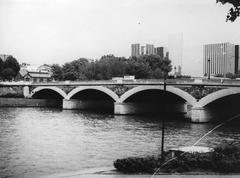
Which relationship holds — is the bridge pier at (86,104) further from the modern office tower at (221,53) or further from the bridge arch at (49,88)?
the modern office tower at (221,53)

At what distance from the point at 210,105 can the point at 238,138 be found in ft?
40.1

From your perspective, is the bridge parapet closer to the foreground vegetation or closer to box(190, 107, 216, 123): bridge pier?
box(190, 107, 216, 123): bridge pier

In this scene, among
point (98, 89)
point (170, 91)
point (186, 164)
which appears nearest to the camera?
point (186, 164)

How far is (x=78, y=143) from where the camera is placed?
27266mm

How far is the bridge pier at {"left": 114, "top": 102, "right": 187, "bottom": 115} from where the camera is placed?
2098 inches

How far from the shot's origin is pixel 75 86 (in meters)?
64.4

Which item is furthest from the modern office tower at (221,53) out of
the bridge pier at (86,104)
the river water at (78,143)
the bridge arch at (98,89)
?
the river water at (78,143)

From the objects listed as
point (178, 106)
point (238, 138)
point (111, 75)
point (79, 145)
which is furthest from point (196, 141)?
point (111, 75)

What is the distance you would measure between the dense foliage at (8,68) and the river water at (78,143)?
59917 mm

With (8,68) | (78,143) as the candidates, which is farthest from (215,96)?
(8,68)

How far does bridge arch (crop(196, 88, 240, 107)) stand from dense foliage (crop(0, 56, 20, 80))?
65.2m

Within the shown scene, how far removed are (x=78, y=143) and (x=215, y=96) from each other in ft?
58.8

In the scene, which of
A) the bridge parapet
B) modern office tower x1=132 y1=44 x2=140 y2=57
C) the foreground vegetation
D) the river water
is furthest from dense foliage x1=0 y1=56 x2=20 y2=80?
the foreground vegetation

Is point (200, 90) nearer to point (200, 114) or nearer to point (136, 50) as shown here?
point (200, 114)
